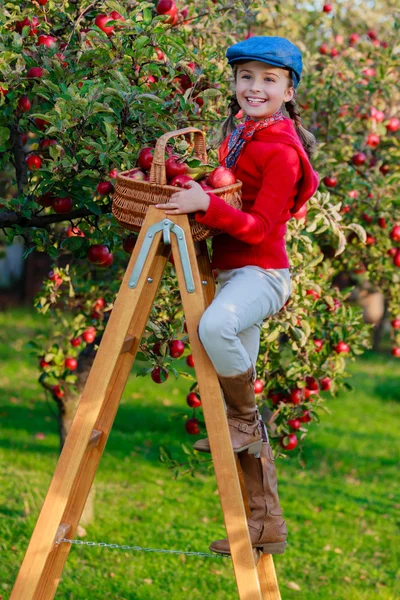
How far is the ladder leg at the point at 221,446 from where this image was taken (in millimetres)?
2543

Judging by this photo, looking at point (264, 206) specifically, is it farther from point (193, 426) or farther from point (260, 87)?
point (193, 426)

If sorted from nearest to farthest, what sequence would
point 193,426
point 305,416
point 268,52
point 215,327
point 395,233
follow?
point 215,327, point 268,52, point 193,426, point 305,416, point 395,233

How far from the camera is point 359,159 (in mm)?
4492

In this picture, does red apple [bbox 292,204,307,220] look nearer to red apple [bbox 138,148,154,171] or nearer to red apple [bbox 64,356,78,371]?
red apple [bbox 138,148,154,171]

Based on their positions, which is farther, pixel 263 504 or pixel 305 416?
pixel 305 416

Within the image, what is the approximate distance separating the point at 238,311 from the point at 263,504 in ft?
2.27

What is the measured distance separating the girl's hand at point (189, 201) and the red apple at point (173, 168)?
0.10 m

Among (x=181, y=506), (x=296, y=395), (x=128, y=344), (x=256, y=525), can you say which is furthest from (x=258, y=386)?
(x=181, y=506)

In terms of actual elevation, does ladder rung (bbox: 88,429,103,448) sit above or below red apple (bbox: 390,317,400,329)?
below

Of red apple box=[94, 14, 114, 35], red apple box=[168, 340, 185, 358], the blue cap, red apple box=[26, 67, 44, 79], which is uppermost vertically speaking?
red apple box=[94, 14, 114, 35]

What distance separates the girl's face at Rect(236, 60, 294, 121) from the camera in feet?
9.00

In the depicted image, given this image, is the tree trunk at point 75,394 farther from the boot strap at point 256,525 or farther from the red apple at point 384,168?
the boot strap at point 256,525

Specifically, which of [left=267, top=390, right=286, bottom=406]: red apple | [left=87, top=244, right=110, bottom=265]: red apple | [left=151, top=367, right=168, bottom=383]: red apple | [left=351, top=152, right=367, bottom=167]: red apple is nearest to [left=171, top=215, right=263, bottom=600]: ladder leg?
[left=151, top=367, right=168, bottom=383]: red apple

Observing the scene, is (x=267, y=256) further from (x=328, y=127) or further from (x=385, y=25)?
(x=385, y=25)
